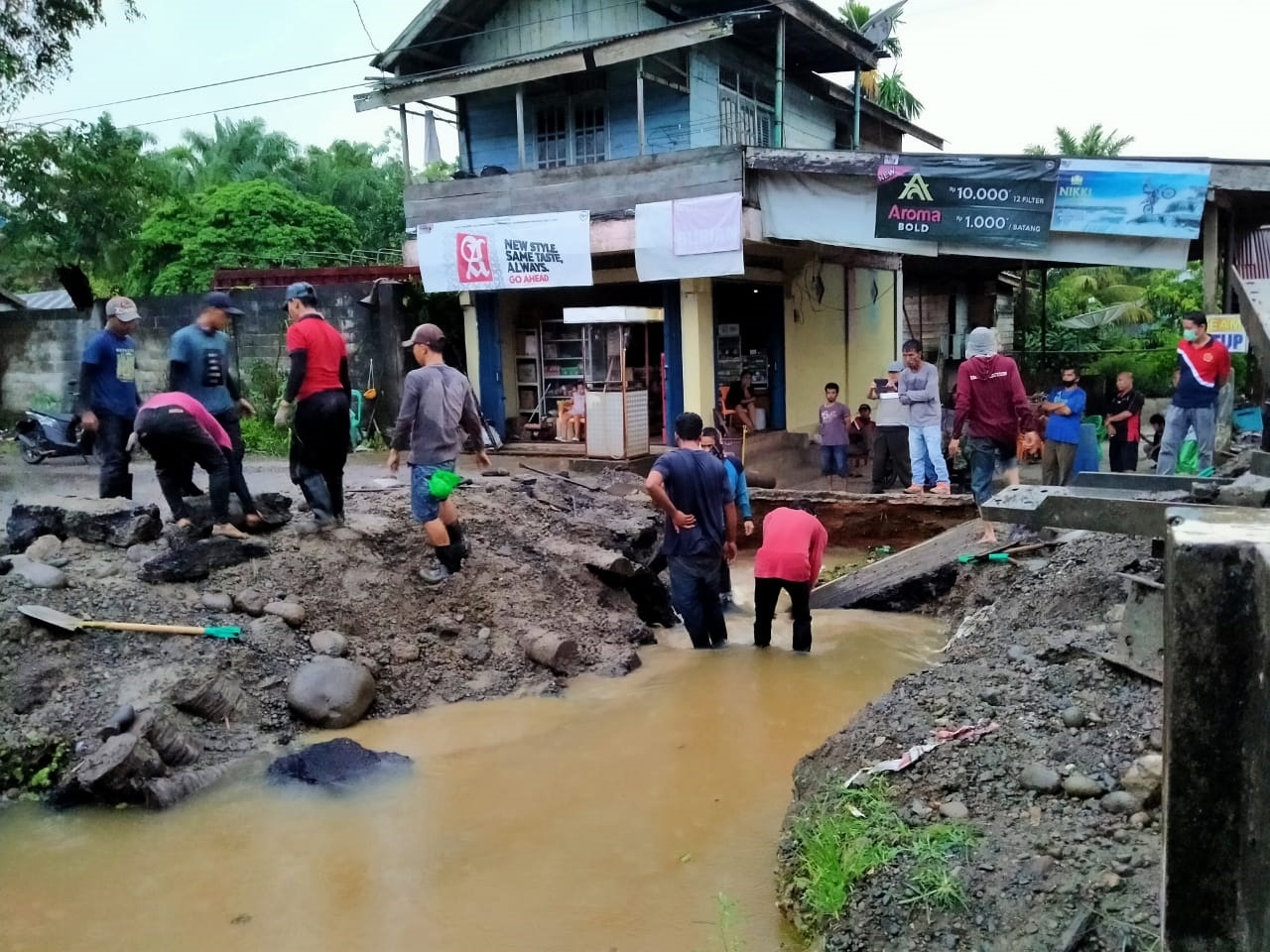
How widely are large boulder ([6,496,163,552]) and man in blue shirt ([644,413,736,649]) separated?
12.0 feet

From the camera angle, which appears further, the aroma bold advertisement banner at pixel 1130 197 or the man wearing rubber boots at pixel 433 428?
the aroma bold advertisement banner at pixel 1130 197

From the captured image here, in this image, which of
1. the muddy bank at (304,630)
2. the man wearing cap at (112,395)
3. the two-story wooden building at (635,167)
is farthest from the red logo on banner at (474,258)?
the man wearing cap at (112,395)

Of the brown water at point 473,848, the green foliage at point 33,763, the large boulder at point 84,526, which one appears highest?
the large boulder at point 84,526

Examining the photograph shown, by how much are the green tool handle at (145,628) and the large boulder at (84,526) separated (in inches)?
45.1

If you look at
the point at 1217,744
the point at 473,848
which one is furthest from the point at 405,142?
the point at 1217,744

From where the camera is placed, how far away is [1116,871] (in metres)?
3.04

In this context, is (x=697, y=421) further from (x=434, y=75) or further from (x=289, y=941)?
(x=434, y=75)

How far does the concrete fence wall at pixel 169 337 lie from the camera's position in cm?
1577

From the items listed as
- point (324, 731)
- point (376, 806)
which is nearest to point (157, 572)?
point (324, 731)

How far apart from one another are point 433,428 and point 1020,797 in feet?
15.7

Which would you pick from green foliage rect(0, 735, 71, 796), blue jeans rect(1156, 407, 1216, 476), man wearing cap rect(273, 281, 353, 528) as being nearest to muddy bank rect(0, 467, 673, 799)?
green foliage rect(0, 735, 71, 796)

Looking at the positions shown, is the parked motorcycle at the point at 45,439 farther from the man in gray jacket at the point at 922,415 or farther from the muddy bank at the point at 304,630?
the man in gray jacket at the point at 922,415

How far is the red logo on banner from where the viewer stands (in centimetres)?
1450

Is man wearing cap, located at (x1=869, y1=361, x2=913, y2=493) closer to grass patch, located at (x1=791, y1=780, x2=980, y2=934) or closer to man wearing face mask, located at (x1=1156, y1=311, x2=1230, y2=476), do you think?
man wearing face mask, located at (x1=1156, y1=311, x2=1230, y2=476)
